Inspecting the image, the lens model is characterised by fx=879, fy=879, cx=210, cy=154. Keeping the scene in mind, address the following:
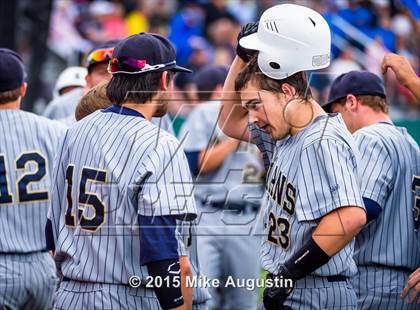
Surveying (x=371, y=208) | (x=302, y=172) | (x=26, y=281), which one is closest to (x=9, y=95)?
(x=26, y=281)

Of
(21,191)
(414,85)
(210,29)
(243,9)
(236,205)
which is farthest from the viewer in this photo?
(243,9)

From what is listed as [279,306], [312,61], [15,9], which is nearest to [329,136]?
[312,61]

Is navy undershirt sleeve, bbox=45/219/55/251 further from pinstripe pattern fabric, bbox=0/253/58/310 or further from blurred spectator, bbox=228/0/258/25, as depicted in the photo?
blurred spectator, bbox=228/0/258/25

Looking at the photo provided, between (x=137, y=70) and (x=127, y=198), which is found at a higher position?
(x=137, y=70)

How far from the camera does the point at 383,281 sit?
16.5 feet

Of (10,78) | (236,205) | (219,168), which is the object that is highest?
(10,78)

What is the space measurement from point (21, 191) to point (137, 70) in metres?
1.69

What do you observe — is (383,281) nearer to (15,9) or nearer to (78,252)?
(78,252)

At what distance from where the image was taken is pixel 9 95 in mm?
5832

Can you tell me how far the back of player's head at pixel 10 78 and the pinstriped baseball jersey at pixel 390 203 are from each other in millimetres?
2306

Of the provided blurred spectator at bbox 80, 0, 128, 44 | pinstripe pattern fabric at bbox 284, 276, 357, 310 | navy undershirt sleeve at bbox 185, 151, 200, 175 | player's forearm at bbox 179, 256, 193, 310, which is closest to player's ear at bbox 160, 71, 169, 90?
player's forearm at bbox 179, 256, 193, 310

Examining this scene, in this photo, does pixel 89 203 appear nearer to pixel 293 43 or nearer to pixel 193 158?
pixel 293 43

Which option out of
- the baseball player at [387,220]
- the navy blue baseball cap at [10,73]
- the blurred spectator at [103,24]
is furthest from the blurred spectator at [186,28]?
the baseball player at [387,220]

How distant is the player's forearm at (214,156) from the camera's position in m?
8.05
